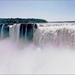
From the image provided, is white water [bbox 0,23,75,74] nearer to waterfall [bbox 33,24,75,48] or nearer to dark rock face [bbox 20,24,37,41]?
waterfall [bbox 33,24,75,48]

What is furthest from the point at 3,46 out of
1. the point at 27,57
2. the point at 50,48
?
the point at 50,48

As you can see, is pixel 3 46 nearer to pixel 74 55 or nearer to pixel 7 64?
pixel 7 64

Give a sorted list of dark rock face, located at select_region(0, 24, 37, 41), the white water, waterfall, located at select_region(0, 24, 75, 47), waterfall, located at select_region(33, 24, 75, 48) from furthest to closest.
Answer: dark rock face, located at select_region(0, 24, 37, 41)
waterfall, located at select_region(0, 24, 75, 47)
waterfall, located at select_region(33, 24, 75, 48)
the white water

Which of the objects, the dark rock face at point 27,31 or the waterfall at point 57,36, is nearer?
the waterfall at point 57,36

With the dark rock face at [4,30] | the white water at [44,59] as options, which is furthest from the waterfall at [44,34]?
the dark rock face at [4,30]

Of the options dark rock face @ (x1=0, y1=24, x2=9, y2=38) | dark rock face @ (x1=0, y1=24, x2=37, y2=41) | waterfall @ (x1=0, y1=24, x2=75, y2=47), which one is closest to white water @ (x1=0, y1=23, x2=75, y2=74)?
waterfall @ (x1=0, y1=24, x2=75, y2=47)

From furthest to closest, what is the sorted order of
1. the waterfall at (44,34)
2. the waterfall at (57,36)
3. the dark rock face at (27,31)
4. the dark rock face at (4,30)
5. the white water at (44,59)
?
the dark rock face at (4,30), the dark rock face at (27,31), the waterfall at (44,34), the waterfall at (57,36), the white water at (44,59)

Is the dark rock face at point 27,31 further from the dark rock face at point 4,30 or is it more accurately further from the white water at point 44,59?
the dark rock face at point 4,30

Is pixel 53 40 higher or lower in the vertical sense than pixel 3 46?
higher

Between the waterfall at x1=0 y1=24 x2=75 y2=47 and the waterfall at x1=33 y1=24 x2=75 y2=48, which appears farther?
the waterfall at x1=0 y1=24 x2=75 y2=47

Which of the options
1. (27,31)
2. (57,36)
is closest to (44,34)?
(57,36)

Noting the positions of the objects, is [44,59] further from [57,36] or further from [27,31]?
[27,31]
